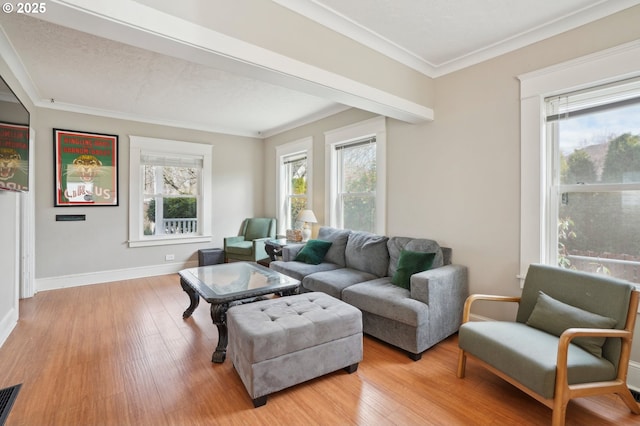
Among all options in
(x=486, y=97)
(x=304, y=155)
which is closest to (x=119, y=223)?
(x=304, y=155)

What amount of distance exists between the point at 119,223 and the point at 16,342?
93.6 inches

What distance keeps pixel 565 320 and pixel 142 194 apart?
5517 millimetres

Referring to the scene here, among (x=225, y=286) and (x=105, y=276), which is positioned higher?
(x=225, y=286)

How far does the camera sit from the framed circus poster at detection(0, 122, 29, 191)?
91.8 inches

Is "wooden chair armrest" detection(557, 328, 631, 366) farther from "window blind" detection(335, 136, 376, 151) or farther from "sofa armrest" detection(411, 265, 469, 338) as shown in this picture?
"window blind" detection(335, 136, 376, 151)

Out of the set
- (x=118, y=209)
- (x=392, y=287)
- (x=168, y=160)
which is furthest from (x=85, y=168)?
(x=392, y=287)

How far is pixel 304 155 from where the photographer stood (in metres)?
5.21

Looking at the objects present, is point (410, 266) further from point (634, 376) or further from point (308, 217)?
point (308, 217)

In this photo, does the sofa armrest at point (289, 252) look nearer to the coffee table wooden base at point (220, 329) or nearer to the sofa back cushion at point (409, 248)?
the sofa back cushion at point (409, 248)

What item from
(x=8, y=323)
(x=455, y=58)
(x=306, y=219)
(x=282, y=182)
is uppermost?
(x=455, y=58)

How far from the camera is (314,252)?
12.7 ft

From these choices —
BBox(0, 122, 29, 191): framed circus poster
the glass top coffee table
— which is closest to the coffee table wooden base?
the glass top coffee table

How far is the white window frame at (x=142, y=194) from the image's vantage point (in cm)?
486

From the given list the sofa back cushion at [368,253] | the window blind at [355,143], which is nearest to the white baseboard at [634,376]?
the sofa back cushion at [368,253]
